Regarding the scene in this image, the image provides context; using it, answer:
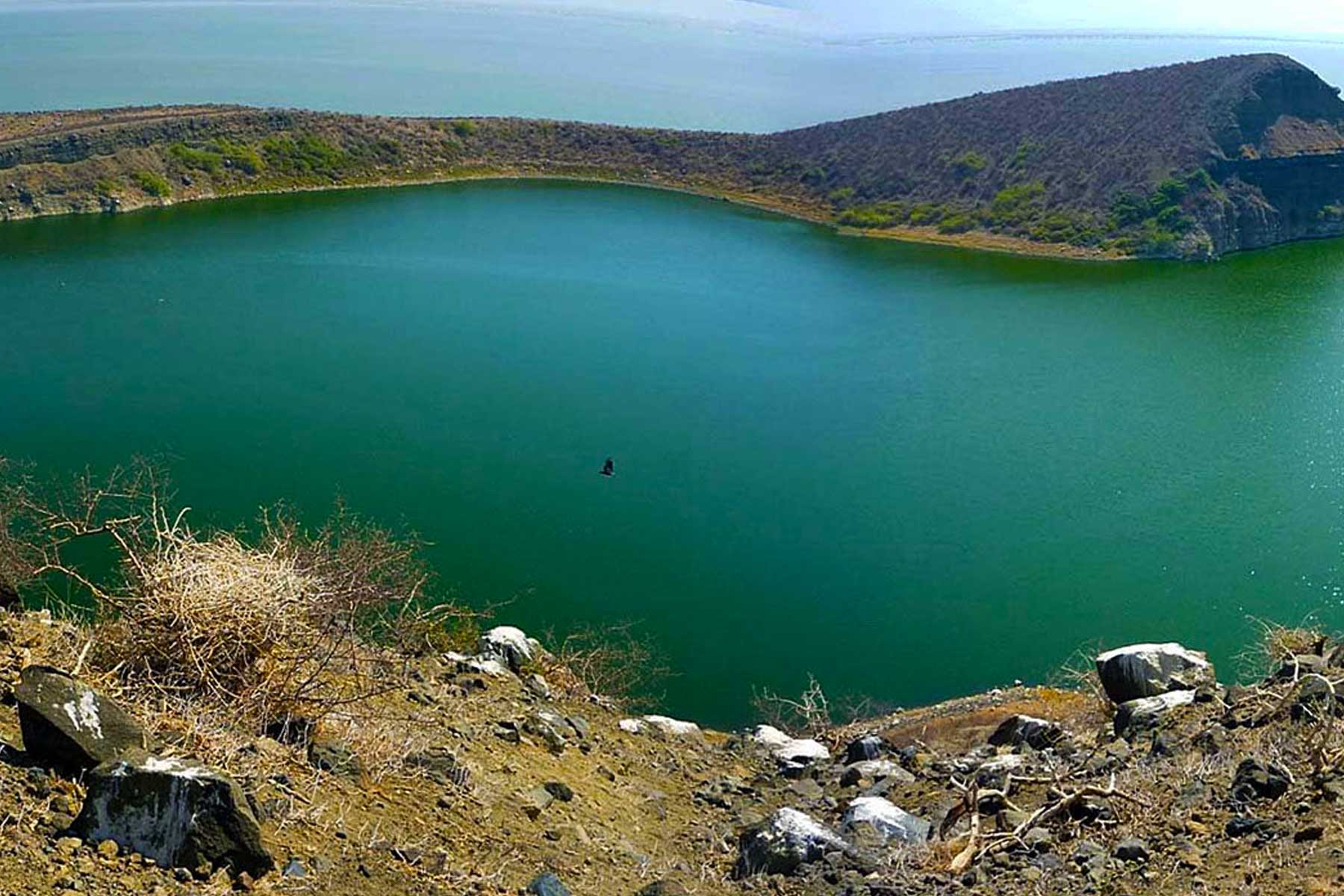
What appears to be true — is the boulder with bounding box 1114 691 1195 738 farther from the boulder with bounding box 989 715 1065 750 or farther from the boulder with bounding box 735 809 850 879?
the boulder with bounding box 735 809 850 879

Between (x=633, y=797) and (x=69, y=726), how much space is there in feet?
13.4

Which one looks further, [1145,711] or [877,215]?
[877,215]

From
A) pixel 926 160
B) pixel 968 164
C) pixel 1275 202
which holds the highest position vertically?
pixel 926 160

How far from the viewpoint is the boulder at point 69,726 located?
5.02 metres

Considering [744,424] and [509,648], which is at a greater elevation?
[509,648]

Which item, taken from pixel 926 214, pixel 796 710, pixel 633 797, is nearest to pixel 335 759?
pixel 633 797

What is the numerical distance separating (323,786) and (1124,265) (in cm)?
4729

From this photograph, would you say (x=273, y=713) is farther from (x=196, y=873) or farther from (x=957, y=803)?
(x=957, y=803)

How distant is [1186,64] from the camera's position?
198 ft

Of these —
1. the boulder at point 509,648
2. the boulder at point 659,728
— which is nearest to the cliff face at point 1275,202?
the boulder at point 659,728

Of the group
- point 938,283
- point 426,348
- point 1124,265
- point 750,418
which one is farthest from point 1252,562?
point 1124,265

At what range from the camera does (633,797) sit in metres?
8.08

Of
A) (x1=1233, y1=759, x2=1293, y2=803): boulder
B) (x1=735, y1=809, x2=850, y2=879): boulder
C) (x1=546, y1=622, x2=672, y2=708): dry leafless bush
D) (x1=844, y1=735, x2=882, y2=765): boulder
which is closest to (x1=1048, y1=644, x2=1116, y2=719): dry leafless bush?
(x1=844, y1=735, x2=882, y2=765): boulder

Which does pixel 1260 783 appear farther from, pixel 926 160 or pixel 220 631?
pixel 926 160
